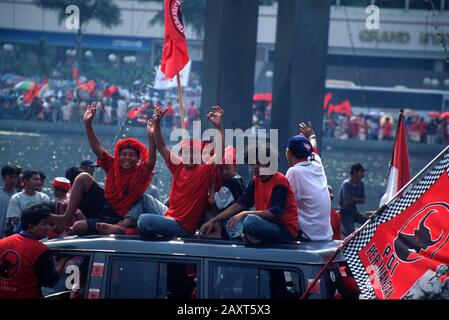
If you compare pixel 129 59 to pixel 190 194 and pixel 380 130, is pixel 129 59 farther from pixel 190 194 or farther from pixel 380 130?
pixel 190 194

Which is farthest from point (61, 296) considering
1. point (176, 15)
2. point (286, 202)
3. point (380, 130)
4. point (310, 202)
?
point (380, 130)

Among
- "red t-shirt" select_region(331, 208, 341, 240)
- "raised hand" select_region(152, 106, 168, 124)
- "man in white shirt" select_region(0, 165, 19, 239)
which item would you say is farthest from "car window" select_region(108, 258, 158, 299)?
"man in white shirt" select_region(0, 165, 19, 239)

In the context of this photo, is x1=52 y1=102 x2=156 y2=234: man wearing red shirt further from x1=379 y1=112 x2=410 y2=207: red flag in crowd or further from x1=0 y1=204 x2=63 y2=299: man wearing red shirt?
x1=379 y1=112 x2=410 y2=207: red flag in crowd

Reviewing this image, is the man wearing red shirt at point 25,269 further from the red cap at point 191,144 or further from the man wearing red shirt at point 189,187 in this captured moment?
the red cap at point 191,144

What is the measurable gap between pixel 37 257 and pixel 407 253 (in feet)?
8.09

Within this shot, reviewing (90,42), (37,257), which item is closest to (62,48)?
(90,42)

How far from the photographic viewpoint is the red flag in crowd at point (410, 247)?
19.1ft

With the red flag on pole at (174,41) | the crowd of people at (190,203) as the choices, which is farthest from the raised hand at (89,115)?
the red flag on pole at (174,41)

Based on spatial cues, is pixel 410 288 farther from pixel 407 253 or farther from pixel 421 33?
pixel 421 33

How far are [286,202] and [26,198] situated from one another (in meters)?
4.39

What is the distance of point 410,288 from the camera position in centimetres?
586

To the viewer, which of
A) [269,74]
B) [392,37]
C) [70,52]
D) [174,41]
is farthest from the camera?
[392,37]

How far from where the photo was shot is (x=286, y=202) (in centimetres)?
672
